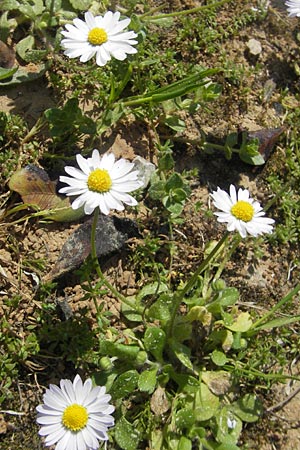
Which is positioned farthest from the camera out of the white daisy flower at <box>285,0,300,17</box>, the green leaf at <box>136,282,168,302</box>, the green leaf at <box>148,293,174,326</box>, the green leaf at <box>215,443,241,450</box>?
the white daisy flower at <box>285,0,300,17</box>

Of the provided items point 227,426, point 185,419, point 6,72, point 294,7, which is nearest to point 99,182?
point 6,72

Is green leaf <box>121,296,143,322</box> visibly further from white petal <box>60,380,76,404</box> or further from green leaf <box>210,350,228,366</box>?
white petal <box>60,380,76,404</box>

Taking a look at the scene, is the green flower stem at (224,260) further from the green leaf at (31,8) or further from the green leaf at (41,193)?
the green leaf at (31,8)

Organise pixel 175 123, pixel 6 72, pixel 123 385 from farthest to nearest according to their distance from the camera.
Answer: pixel 175 123, pixel 6 72, pixel 123 385

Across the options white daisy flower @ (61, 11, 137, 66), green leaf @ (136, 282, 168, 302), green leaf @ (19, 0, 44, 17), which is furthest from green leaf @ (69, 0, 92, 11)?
green leaf @ (136, 282, 168, 302)

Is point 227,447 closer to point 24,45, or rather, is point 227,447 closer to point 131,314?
point 131,314

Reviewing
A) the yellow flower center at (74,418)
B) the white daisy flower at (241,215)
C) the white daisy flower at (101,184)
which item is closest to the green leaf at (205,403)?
the yellow flower center at (74,418)
